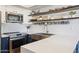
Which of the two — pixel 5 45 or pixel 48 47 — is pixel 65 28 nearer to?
pixel 48 47

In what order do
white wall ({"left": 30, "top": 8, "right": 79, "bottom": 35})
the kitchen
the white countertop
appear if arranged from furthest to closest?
white wall ({"left": 30, "top": 8, "right": 79, "bottom": 35}) → the kitchen → the white countertop

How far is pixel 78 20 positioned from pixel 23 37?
1.02 m

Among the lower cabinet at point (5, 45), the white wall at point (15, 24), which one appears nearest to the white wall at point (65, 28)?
the white wall at point (15, 24)

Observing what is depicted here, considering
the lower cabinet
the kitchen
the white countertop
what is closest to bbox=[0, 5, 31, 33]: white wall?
the kitchen

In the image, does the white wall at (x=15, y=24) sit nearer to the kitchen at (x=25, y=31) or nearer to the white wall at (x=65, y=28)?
the kitchen at (x=25, y=31)

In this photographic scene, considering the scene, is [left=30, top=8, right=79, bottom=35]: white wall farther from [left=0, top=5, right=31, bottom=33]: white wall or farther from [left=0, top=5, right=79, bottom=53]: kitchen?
[left=0, top=5, right=31, bottom=33]: white wall

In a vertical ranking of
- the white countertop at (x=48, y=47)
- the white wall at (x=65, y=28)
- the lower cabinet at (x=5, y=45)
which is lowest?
the lower cabinet at (x=5, y=45)

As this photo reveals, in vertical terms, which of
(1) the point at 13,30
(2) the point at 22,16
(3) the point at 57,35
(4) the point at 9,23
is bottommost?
(3) the point at 57,35

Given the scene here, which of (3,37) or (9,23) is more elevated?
(9,23)

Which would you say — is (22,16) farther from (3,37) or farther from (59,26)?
(59,26)
